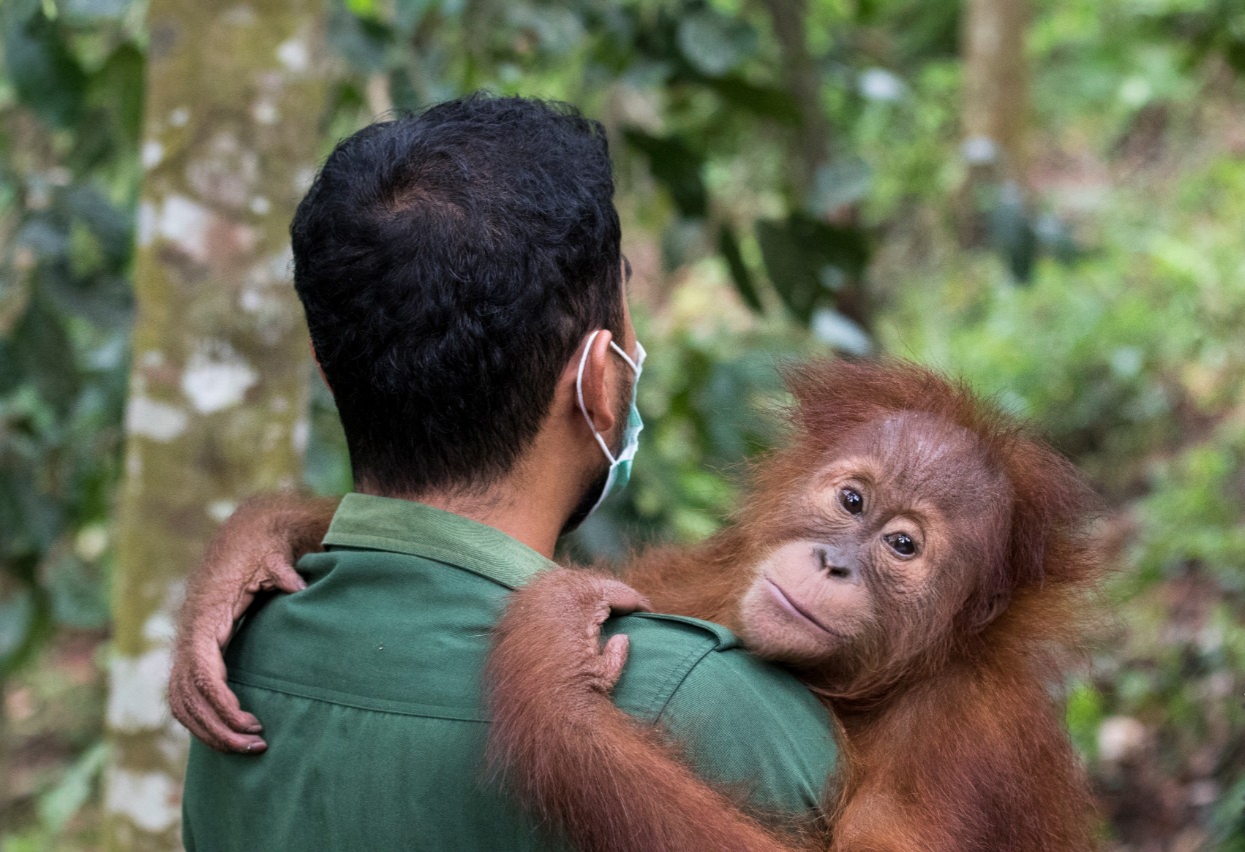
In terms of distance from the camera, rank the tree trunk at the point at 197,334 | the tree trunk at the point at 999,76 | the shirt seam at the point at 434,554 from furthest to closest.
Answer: the tree trunk at the point at 999,76
the tree trunk at the point at 197,334
the shirt seam at the point at 434,554

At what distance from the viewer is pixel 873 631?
6.95 feet

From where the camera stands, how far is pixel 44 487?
3.75 m

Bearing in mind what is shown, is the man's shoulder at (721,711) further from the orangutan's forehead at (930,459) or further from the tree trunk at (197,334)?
the tree trunk at (197,334)

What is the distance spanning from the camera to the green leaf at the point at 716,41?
363 cm

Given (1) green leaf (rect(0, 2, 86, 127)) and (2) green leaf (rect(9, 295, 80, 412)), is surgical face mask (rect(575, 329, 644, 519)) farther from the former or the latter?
(1) green leaf (rect(0, 2, 86, 127))

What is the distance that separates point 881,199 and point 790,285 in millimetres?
5917

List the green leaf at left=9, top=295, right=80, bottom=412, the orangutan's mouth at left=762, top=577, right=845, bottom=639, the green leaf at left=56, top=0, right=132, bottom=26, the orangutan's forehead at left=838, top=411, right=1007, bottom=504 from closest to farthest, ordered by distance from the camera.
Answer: the orangutan's mouth at left=762, top=577, right=845, bottom=639 → the orangutan's forehead at left=838, top=411, right=1007, bottom=504 → the green leaf at left=56, top=0, right=132, bottom=26 → the green leaf at left=9, top=295, right=80, bottom=412

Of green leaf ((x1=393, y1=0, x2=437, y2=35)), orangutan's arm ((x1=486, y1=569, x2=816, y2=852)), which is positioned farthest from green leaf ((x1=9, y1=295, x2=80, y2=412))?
orangutan's arm ((x1=486, y1=569, x2=816, y2=852))

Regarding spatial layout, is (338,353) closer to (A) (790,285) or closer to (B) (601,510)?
(B) (601,510)

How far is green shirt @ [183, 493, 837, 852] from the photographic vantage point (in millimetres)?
1466

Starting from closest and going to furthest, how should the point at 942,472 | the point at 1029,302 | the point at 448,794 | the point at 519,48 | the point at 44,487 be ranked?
the point at 448,794 < the point at 942,472 < the point at 44,487 < the point at 519,48 < the point at 1029,302

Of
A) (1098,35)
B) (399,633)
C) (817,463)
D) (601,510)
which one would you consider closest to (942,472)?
(817,463)

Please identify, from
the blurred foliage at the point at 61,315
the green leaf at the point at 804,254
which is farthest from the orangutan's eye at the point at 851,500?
the blurred foliage at the point at 61,315

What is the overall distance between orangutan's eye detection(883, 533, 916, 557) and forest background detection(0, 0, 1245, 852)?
0.42m
